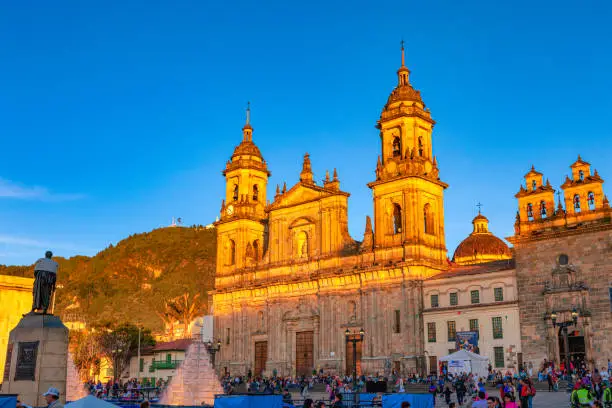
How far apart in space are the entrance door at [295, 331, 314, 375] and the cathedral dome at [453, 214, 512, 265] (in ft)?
52.5

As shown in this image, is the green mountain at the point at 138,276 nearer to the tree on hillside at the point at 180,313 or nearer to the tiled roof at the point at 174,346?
the tree on hillside at the point at 180,313

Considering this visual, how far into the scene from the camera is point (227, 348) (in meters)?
58.0

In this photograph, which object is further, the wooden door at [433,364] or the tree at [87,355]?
the tree at [87,355]

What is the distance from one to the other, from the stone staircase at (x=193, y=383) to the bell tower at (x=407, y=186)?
2553 centimetres

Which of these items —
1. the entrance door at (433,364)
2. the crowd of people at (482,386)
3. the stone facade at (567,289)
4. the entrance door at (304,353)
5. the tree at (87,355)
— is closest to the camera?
the crowd of people at (482,386)

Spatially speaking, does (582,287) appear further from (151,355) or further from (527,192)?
(151,355)

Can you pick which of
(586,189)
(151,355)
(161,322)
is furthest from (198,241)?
(586,189)

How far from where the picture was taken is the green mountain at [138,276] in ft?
345

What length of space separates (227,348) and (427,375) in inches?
805

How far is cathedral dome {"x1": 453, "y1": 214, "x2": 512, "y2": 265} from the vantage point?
5869cm

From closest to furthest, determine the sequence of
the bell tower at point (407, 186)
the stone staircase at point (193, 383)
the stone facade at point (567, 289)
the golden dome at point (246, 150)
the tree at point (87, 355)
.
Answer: the stone staircase at point (193, 383) < the stone facade at point (567, 289) < the bell tower at point (407, 186) < the tree at point (87, 355) < the golden dome at point (246, 150)

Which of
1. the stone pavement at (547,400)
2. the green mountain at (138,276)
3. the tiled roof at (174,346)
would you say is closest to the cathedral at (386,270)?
the stone pavement at (547,400)

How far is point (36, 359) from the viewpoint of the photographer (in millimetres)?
16594

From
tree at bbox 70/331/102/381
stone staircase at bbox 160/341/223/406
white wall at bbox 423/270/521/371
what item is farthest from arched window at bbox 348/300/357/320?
tree at bbox 70/331/102/381
